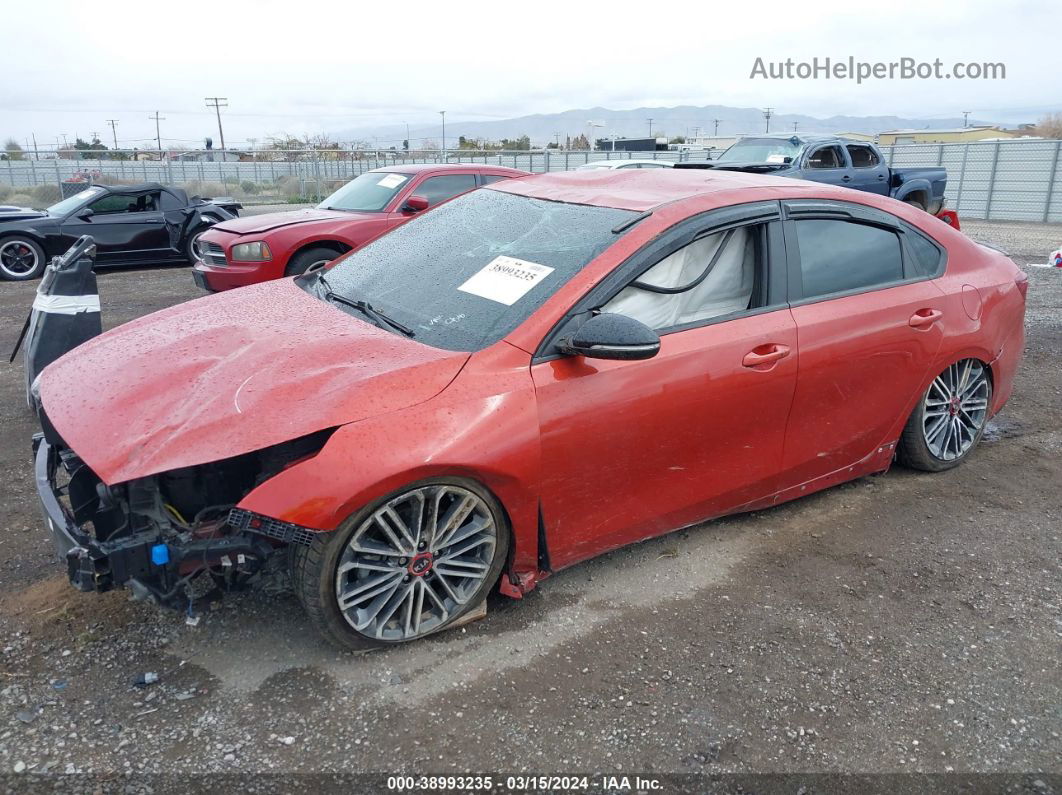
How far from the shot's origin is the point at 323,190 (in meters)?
29.1

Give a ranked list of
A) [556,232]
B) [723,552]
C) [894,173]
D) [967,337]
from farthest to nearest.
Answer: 1. [894,173]
2. [967,337]
3. [723,552]
4. [556,232]

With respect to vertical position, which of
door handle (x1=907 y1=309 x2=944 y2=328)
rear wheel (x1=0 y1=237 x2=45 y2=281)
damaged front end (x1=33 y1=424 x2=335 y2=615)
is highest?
door handle (x1=907 y1=309 x2=944 y2=328)

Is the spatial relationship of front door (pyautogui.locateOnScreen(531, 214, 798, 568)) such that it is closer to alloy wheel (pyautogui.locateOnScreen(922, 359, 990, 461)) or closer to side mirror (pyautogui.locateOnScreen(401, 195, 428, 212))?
alloy wheel (pyautogui.locateOnScreen(922, 359, 990, 461))

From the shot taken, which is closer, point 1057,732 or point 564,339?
point 1057,732

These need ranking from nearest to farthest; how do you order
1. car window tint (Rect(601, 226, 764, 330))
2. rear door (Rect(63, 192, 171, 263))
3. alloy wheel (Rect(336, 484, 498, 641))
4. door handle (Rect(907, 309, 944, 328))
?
1. alloy wheel (Rect(336, 484, 498, 641))
2. car window tint (Rect(601, 226, 764, 330))
3. door handle (Rect(907, 309, 944, 328))
4. rear door (Rect(63, 192, 171, 263))

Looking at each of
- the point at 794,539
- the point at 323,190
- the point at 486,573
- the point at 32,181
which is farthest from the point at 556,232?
the point at 32,181

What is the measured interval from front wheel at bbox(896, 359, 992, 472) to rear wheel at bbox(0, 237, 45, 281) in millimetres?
11233

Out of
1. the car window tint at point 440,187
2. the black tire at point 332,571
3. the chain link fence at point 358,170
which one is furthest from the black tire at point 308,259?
the chain link fence at point 358,170

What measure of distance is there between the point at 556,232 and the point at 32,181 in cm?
3302

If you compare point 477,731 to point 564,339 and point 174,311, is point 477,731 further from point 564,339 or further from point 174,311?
point 174,311

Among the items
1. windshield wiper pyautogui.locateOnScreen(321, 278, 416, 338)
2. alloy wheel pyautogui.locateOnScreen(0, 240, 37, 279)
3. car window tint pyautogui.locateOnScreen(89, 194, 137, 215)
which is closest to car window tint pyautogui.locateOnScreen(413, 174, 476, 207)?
car window tint pyautogui.locateOnScreen(89, 194, 137, 215)

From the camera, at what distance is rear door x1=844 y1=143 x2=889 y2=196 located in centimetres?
1456

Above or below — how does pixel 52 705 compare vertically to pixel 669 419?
below

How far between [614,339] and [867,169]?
45.3 feet
